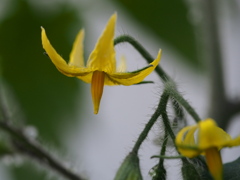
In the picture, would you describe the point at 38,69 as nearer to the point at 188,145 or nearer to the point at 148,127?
the point at 148,127

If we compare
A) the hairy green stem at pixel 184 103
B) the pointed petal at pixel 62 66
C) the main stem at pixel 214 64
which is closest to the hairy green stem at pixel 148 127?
the hairy green stem at pixel 184 103

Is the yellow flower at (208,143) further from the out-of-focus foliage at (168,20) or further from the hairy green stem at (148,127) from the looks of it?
the out-of-focus foliage at (168,20)

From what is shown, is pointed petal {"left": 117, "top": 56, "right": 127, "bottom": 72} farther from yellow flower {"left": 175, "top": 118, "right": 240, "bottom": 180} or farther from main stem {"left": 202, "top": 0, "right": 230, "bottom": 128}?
main stem {"left": 202, "top": 0, "right": 230, "bottom": 128}

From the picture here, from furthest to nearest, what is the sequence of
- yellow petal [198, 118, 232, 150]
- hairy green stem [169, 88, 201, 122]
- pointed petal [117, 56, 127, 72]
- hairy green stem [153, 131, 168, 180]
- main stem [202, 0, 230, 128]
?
1. main stem [202, 0, 230, 128]
2. pointed petal [117, 56, 127, 72]
3. hairy green stem [153, 131, 168, 180]
4. hairy green stem [169, 88, 201, 122]
5. yellow petal [198, 118, 232, 150]

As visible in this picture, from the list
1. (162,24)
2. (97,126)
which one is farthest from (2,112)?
(162,24)

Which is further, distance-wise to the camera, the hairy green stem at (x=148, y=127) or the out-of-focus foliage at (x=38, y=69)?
the out-of-focus foliage at (x=38, y=69)

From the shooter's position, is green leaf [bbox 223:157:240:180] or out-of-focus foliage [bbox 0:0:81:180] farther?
out-of-focus foliage [bbox 0:0:81:180]

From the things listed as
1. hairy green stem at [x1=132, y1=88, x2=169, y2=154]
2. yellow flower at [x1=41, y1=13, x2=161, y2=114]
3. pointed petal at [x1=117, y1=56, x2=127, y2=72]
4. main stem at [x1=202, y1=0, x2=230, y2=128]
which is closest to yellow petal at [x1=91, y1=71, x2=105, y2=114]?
yellow flower at [x1=41, y1=13, x2=161, y2=114]

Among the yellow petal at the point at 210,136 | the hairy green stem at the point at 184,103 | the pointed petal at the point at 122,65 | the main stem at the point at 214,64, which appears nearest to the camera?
the yellow petal at the point at 210,136
